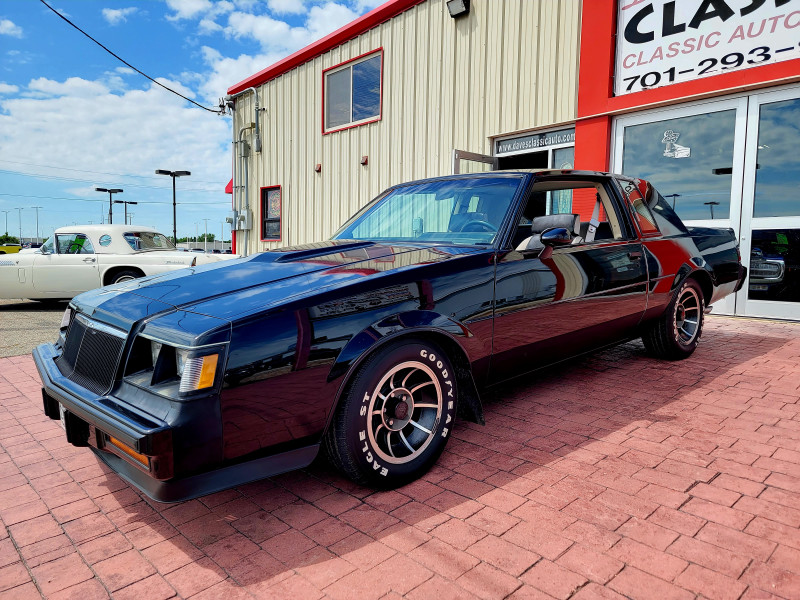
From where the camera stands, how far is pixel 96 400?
2.11 meters

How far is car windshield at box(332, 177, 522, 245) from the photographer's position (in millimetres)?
3168

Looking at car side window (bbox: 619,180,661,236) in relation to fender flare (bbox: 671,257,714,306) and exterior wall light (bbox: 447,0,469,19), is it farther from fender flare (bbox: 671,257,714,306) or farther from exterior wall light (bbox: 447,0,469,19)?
exterior wall light (bbox: 447,0,469,19)

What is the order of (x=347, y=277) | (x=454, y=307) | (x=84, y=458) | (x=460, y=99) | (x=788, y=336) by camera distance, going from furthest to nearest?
1. (x=460, y=99)
2. (x=788, y=336)
3. (x=84, y=458)
4. (x=454, y=307)
5. (x=347, y=277)

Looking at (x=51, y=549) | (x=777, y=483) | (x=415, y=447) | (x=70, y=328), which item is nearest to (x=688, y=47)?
(x=777, y=483)

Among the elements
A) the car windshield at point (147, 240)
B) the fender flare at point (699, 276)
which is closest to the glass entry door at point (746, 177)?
the fender flare at point (699, 276)

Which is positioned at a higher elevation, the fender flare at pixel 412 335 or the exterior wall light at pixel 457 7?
the exterior wall light at pixel 457 7

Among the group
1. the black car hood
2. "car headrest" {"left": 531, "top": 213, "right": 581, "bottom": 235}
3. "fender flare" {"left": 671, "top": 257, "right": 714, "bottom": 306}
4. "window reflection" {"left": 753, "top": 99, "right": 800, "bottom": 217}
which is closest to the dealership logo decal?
"window reflection" {"left": 753, "top": 99, "right": 800, "bottom": 217}

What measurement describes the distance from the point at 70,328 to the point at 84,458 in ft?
2.40

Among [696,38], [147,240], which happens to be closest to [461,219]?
[696,38]

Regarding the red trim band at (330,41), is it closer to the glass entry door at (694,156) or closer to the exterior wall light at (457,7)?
the exterior wall light at (457,7)

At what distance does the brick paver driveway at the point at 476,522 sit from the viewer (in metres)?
1.82

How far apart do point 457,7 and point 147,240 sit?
264 inches

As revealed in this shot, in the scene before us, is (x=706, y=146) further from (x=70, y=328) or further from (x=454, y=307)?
(x=70, y=328)

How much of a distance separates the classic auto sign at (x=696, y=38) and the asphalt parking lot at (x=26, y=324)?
309 inches
